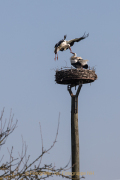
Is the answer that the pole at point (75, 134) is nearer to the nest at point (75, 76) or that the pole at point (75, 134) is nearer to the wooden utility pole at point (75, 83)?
the wooden utility pole at point (75, 83)

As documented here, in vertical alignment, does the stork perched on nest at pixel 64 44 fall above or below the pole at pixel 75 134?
above

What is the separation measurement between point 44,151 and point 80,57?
38.6 ft

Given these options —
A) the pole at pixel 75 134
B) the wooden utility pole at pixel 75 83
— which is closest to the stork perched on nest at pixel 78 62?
the wooden utility pole at pixel 75 83

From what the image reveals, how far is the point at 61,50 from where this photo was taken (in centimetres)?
1716

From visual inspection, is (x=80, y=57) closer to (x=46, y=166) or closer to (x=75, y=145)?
(x=75, y=145)

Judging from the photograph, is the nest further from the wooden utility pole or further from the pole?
the pole

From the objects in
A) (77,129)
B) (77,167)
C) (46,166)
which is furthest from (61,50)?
(46,166)

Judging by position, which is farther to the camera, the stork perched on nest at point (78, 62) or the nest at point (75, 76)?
the stork perched on nest at point (78, 62)

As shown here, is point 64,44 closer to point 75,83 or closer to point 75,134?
point 75,83

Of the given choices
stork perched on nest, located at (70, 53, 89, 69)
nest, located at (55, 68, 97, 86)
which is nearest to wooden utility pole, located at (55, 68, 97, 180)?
nest, located at (55, 68, 97, 86)

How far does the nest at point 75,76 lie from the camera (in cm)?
1505

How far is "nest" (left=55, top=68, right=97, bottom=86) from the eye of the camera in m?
15.0

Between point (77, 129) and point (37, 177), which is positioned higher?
point (77, 129)

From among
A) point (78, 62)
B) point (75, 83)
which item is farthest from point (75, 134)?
point (78, 62)
